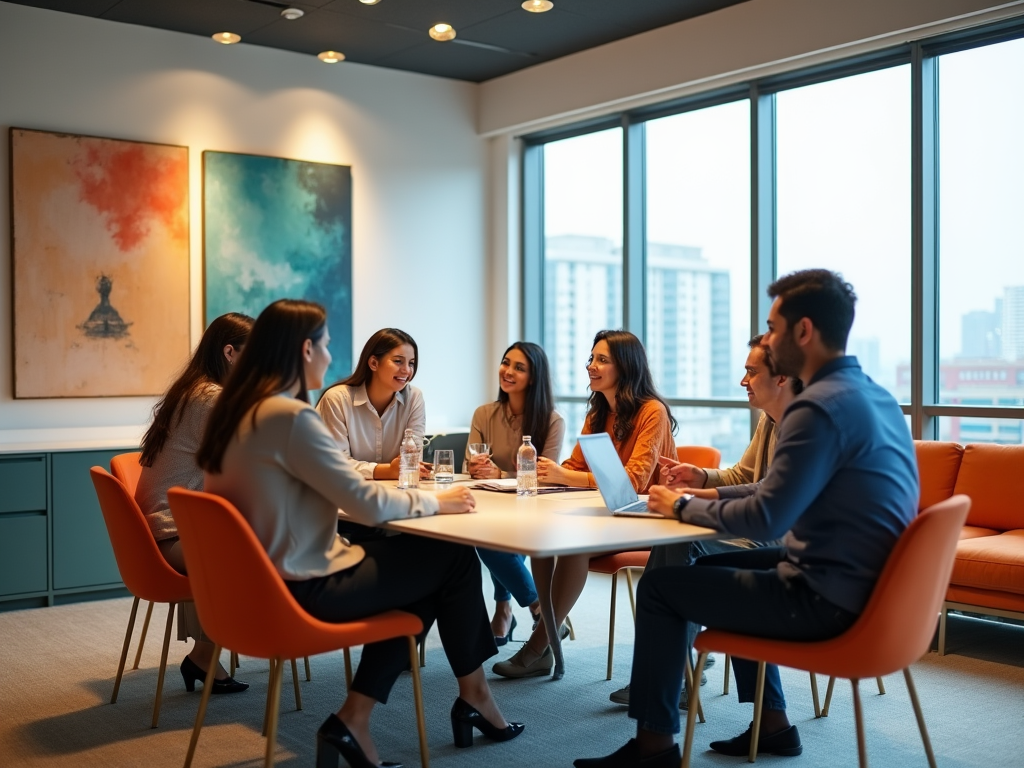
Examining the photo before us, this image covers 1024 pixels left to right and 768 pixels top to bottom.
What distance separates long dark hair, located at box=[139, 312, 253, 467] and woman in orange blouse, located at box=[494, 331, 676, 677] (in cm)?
119

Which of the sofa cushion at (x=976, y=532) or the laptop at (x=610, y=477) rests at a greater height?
the laptop at (x=610, y=477)

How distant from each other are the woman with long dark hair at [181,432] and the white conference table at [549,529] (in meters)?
1.05

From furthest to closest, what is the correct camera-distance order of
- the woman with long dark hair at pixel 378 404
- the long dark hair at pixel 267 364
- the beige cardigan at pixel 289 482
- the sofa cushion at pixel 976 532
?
1. the sofa cushion at pixel 976 532
2. the woman with long dark hair at pixel 378 404
3. the long dark hair at pixel 267 364
4. the beige cardigan at pixel 289 482

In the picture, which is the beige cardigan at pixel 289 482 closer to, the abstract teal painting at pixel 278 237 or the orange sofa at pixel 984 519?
the orange sofa at pixel 984 519

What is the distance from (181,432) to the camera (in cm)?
376

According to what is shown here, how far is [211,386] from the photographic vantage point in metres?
3.82

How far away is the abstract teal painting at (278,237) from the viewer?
6.41 metres

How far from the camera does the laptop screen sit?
3.21m

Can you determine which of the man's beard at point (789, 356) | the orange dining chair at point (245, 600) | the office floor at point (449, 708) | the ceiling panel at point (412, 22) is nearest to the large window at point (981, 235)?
the office floor at point (449, 708)

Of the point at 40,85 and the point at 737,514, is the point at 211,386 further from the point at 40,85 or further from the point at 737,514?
the point at 40,85

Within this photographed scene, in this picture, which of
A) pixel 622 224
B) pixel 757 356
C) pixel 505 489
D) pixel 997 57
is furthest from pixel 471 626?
pixel 622 224

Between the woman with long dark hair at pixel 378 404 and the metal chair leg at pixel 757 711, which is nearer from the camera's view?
the metal chair leg at pixel 757 711

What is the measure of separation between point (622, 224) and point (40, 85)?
3.46 metres

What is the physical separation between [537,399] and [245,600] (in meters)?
2.01
